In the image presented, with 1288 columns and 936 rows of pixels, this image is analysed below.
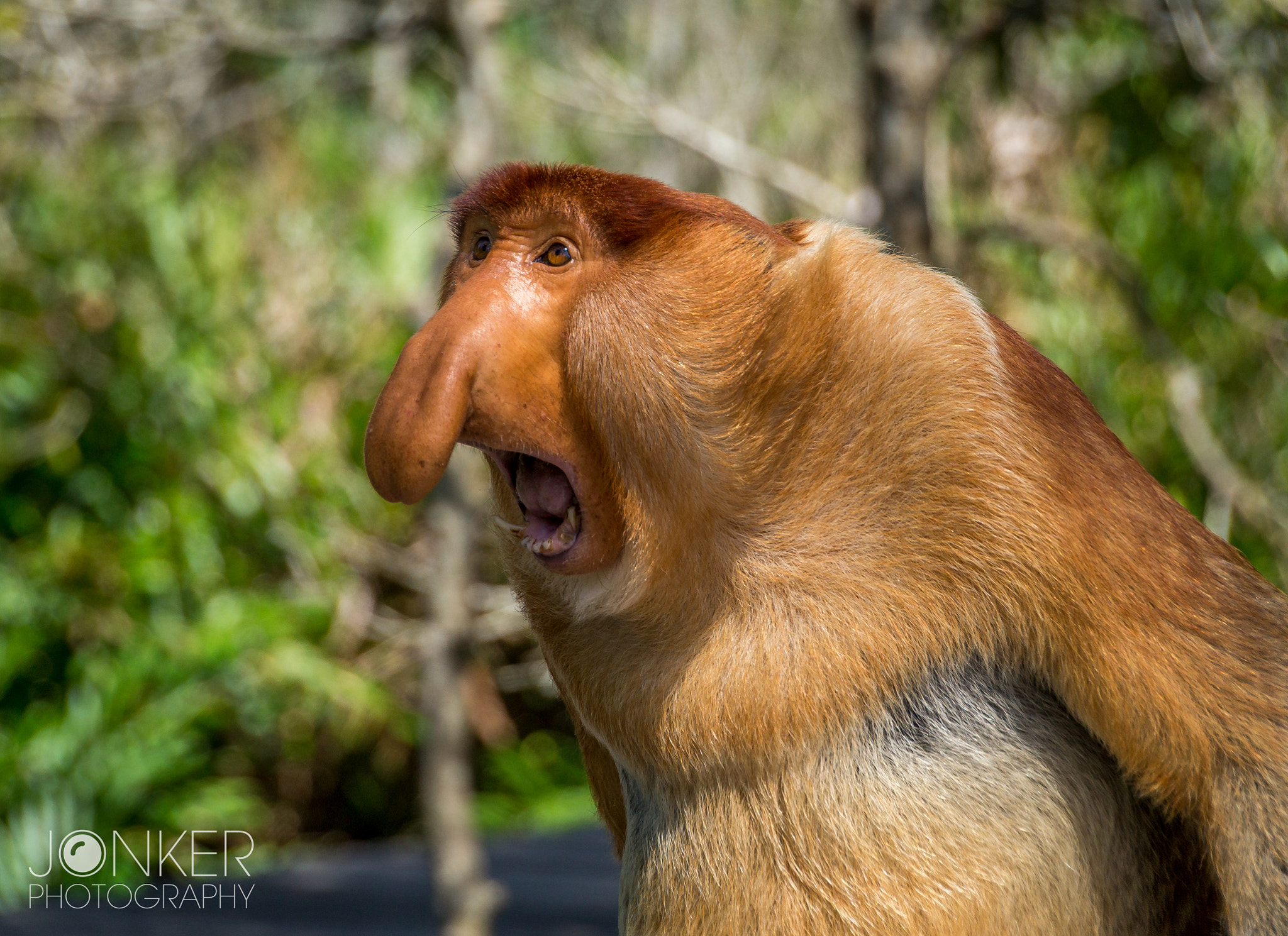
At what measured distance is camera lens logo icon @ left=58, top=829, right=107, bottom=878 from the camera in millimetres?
4777

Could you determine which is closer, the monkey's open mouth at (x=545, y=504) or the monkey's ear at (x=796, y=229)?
the monkey's open mouth at (x=545, y=504)

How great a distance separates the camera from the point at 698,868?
1.52m

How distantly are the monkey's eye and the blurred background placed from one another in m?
2.23

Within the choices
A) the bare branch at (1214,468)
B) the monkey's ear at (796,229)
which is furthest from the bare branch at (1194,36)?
the monkey's ear at (796,229)

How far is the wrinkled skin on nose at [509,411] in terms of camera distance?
131 cm

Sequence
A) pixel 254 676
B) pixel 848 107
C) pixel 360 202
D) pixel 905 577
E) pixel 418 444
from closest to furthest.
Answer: pixel 418 444, pixel 905 577, pixel 254 676, pixel 360 202, pixel 848 107

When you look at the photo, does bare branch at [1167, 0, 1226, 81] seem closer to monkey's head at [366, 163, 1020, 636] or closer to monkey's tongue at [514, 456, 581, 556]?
monkey's head at [366, 163, 1020, 636]

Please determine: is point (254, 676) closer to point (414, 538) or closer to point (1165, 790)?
point (414, 538)

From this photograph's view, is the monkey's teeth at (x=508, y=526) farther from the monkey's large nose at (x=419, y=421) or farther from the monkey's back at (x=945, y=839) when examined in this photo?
the monkey's back at (x=945, y=839)

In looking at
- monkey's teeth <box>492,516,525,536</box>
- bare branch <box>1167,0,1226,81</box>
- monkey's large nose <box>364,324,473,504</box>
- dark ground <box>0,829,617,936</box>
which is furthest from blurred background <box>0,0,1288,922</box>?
monkey's large nose <box>364,324,473,504</box>

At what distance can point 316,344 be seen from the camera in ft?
21.1

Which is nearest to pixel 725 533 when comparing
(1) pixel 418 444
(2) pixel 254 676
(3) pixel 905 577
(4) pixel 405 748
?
(3) pixel 905 577

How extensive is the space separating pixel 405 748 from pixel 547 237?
522cm

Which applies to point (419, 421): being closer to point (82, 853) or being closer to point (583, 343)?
point (583, 343)
